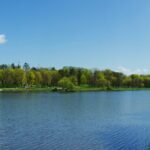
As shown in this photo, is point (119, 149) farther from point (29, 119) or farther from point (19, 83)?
point (19, 83)

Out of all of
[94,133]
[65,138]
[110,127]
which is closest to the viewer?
[65,138]

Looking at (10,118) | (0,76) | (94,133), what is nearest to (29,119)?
(10,118)

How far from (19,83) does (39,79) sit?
1136 cm

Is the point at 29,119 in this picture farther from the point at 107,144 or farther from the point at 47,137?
the point at 107,144

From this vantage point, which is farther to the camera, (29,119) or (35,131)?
(29,119)

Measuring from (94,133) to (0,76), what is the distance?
474 feet

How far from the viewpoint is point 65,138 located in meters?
39.8

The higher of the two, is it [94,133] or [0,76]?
[0,76]

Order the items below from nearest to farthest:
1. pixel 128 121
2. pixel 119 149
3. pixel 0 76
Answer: pixel 119 149
pixel 128 121
pixel 0 76

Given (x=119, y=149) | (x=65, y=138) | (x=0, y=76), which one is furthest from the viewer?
(x=0, y=76)

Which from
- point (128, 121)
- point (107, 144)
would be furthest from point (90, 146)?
point (128, 121)

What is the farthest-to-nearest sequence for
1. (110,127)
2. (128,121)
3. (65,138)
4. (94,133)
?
1. (128,121)
2. (110,127)
3. (94,133)
4. (65,138)

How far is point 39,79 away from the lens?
19288 centimetres

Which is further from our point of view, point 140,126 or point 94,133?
point 140,126
